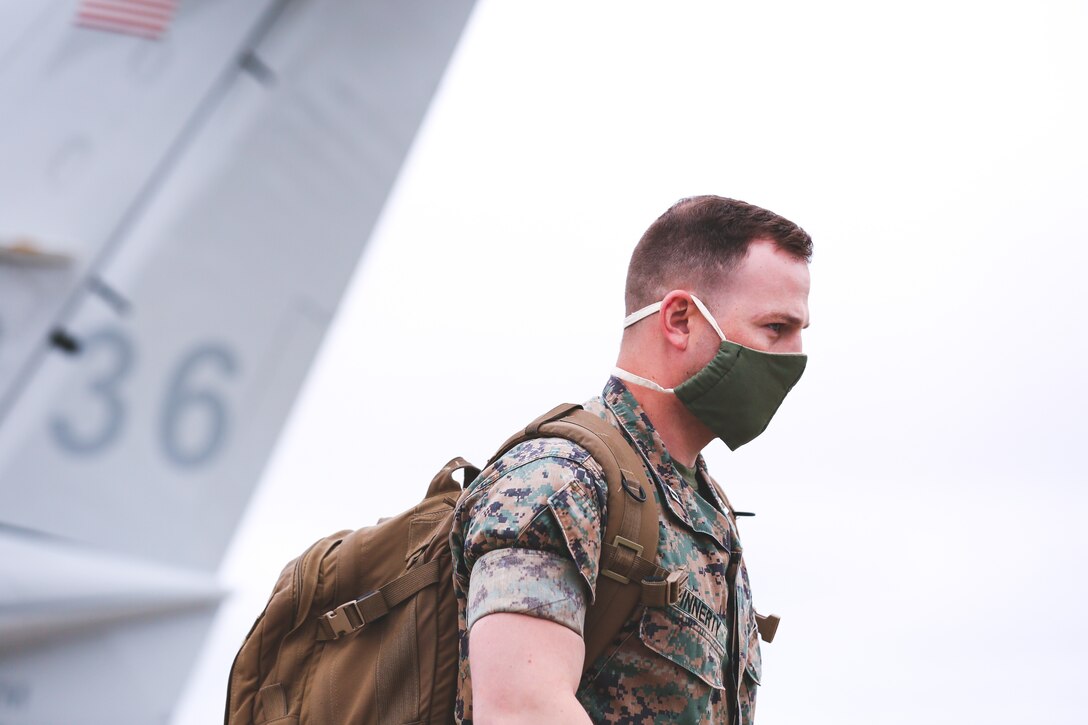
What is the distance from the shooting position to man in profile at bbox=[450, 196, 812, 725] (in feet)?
6.05

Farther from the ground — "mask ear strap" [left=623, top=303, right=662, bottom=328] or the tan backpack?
"mask ear strap" [left=623, top=303, right=662, bottom=328]

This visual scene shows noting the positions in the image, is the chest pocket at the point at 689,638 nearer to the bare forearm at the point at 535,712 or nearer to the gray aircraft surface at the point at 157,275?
the bare forearm at the point at 535,712

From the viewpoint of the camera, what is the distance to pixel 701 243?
2.53 metres

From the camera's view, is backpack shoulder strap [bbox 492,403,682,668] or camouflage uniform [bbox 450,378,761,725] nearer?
camouflage uniform [bbox 450,378,761,725]

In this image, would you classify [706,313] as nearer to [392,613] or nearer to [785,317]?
[785,317]

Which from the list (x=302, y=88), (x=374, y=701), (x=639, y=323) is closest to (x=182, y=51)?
(x=302, y=88)

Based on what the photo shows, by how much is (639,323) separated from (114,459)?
1489 mm

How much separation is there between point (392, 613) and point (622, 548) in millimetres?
500

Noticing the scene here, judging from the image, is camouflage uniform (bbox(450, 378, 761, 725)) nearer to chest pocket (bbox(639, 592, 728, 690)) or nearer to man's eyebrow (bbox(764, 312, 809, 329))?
chest pocket (bbox(639, 592, 728, 690))

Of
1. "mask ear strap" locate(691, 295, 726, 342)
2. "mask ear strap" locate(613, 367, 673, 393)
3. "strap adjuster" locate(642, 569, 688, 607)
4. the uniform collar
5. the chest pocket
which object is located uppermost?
"mask ear strap" locate(691, 295, 726, 342)

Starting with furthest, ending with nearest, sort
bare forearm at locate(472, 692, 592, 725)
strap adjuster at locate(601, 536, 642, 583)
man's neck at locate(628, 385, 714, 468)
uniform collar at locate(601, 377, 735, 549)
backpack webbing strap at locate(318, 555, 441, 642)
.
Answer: man's neck at locate(628, 385, 714, 468), uniform collar at locate(601, 377, 735, 549), backpack webbing strap at locate(318, 555, 441, 642), strap adjuster at locate(601, 536, 642, 583), bare forearm at locate(472, 692, 592, 725)

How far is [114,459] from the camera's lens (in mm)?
3004

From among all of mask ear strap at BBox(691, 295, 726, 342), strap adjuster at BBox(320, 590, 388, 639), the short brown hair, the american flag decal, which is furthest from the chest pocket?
the american flag decal

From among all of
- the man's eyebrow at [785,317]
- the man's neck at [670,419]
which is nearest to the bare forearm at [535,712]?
the man's neck at [670,419]
